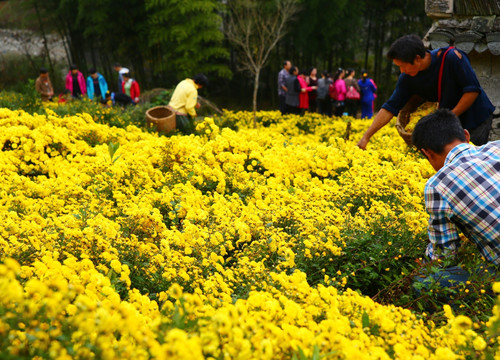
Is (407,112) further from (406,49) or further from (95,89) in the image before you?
(95,89)

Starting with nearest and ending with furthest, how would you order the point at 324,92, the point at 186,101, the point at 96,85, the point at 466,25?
the point at 466,25 < the point at 186,101 < the point at 96,85 < the point at 324,92

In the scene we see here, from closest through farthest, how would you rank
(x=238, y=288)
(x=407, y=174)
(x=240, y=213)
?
1. (x=238, y=288)
2. (x=240, y=213)
3. (x=407, y=174)

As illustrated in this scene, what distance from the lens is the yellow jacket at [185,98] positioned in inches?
303

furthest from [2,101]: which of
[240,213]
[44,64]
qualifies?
[44,64]

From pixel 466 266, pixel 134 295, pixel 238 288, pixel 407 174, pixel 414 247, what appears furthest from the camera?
pixel 407 174

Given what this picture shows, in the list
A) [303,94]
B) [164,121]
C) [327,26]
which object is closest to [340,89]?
[303,94]

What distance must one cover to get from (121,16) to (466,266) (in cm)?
1711

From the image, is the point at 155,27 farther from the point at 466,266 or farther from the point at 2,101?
the point at 466,266

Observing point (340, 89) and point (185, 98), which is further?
point (340, 89)

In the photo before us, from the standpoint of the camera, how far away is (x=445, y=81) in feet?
13.1

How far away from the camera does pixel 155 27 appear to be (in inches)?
658

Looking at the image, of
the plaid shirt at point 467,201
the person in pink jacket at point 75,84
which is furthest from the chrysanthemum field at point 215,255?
the person in pink jacket at point 75,84

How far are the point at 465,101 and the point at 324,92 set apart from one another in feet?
29.5

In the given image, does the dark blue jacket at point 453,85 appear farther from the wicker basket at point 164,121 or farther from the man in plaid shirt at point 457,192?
the wicker basket at point 164,121
